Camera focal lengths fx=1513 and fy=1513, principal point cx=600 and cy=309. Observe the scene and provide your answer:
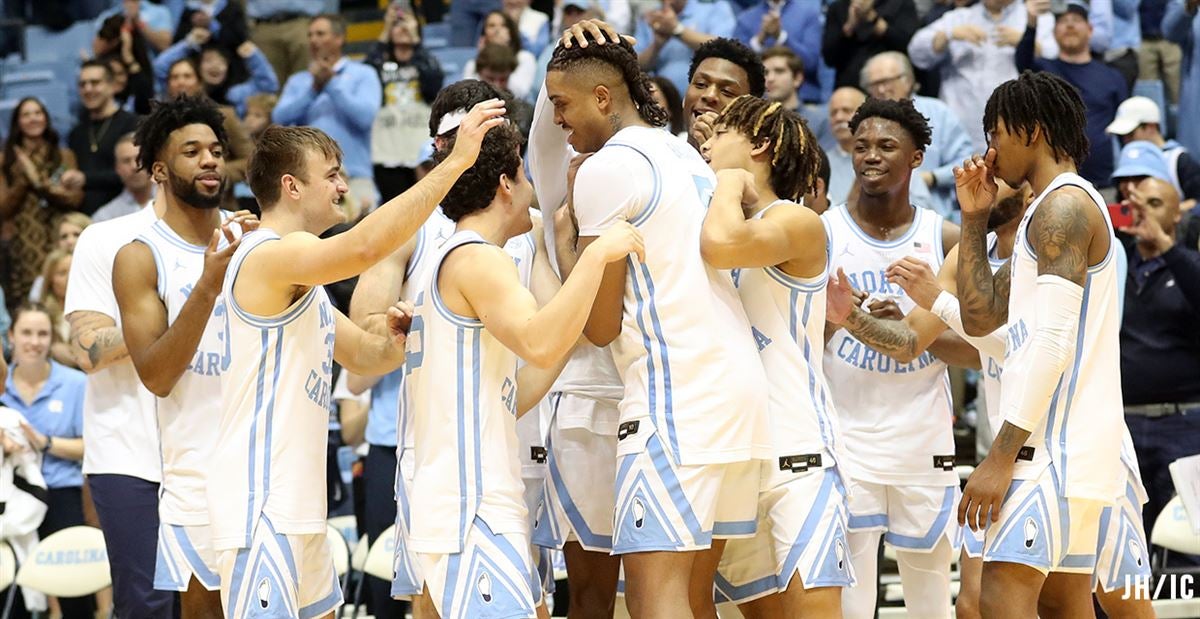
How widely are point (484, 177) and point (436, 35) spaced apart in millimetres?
10513

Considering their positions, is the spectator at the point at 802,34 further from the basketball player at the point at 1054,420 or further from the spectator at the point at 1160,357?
the basketball player at the point at 1054,420

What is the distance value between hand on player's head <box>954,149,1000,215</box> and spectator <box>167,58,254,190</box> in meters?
6.92

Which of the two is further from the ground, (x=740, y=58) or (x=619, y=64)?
(x=740, y=58)

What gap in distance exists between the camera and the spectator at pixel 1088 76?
37.6 feet

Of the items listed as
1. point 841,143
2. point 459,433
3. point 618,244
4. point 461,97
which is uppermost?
point 841,143

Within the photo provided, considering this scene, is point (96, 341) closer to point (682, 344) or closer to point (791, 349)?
point (682, 344)

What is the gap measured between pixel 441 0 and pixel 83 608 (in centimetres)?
821

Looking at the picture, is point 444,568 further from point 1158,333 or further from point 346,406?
point 1158,333

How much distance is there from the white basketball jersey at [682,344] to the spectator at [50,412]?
5.45 metres

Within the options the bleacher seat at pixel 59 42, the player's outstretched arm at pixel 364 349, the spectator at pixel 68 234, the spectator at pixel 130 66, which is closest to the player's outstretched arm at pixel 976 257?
the player's outstretched arm at pixel 364 349

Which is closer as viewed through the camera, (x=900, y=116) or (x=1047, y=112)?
(x=1047, y=112)

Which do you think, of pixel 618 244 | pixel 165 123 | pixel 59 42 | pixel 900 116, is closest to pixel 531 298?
pixel 618 244

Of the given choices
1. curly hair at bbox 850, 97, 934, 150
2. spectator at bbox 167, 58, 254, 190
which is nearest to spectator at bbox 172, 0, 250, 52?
spectator at bbox 167, 58, 254, 190

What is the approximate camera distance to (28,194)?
42.2 feet
